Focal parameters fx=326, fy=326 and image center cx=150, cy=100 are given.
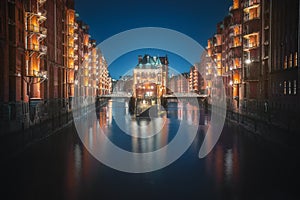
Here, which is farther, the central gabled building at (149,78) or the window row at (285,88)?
the central gabled building at (149,78)

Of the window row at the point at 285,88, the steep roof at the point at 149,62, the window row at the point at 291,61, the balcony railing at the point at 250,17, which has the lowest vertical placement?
the window row at the point at 285,88

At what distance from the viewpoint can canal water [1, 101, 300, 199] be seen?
484 inches

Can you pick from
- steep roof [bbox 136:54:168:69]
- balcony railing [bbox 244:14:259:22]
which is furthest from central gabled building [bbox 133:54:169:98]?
balcony railing [bbox 244:14:259:22]

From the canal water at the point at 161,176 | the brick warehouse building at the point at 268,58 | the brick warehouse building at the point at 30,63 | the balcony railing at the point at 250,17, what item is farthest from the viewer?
the balcony railing at the point at 250,17

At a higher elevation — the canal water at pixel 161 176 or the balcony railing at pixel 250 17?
the balcony railing at pixel 250 17

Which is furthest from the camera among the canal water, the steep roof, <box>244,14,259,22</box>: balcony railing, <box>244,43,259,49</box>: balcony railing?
the steep roof

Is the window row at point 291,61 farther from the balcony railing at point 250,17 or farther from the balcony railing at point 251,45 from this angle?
the balcony railing at point 250,17

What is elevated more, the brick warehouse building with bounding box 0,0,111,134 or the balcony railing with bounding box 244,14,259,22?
the balcony railing with bounding box 244,14,259,22

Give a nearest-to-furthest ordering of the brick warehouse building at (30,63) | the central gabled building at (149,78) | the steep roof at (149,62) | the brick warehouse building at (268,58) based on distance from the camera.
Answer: the brick warehouse building at (30,63)
the brick warehouse building at (268,58)
the central gabled building at (149,78)
the steep roof at (149,62)

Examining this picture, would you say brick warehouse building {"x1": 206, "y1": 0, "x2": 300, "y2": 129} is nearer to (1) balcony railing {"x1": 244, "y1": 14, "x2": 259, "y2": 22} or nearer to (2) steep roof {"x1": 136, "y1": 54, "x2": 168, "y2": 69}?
(1) balcony railing {"x1": 244, "y1": 14, "x2": 259, "y2": 22}

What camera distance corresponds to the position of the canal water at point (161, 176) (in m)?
12.3

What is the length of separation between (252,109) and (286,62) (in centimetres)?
703

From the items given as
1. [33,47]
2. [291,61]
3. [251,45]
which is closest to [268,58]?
[251,45]

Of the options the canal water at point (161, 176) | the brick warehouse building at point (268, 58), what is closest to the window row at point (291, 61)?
the brick warehouse building at point (268, 58)
